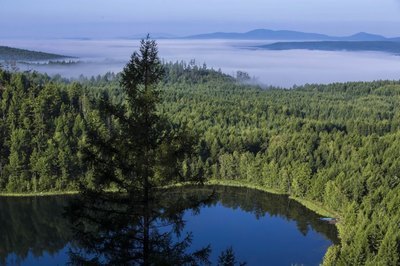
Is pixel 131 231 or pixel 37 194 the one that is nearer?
pixel 131 231

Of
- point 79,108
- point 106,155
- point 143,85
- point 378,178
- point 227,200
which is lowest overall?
point 227,200

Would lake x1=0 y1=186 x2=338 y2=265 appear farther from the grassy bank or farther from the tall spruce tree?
the tall spruce tree

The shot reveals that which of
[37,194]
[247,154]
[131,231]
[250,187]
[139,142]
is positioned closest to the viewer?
[139,142]

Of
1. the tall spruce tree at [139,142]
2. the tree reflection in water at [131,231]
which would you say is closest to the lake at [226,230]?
the tree reflection in water at [131,231]

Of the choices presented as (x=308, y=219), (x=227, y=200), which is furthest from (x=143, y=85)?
(x=227, y=200)

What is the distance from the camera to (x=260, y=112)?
129 m

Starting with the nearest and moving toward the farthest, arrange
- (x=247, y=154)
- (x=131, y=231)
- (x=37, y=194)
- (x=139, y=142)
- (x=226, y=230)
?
(x=139, y=142), (x=131, y=231), (x=226, y=230), (x=37, y=194), (x=247, y=154)

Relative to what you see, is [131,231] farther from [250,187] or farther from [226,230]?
[250,187]

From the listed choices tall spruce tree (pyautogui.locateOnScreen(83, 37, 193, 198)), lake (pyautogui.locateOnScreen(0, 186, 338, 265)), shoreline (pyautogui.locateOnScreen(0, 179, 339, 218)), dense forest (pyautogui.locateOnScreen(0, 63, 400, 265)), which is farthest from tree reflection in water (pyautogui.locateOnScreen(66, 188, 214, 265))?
shoreline (pyautogui.locateOnScreen(0, 179, 339, 218))

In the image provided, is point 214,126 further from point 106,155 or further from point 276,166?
point 106,155

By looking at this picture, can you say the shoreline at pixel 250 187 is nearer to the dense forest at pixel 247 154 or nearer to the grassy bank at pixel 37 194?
the grassy bank at pixel 37 194

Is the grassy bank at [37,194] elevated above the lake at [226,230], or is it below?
above

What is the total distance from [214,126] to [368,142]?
37194 millimetres

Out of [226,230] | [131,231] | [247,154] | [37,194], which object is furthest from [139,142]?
[247,154]
